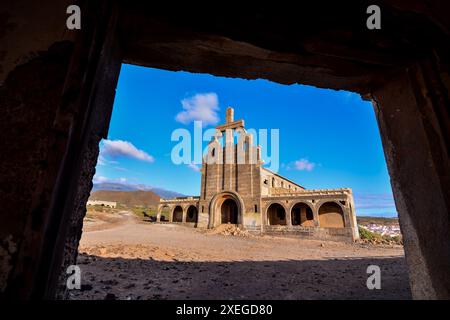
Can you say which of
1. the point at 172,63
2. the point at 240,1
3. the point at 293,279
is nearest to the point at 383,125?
the point at 240,1

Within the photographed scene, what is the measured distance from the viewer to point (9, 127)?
1094 mm

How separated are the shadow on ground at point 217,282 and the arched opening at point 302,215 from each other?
50.2ft

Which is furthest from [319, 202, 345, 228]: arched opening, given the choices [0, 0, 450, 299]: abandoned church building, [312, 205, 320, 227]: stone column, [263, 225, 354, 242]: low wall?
[0, 0, 450, 299]: abandoned church building

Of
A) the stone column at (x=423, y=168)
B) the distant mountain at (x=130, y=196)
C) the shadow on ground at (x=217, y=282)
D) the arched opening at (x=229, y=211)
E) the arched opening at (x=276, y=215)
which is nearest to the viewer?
the stone column at (x=423, y=168)

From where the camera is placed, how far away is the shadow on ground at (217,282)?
3926 mm

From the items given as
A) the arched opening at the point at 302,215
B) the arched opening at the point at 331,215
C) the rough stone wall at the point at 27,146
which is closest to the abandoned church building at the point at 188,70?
the rough stone wall at the point at 27,146

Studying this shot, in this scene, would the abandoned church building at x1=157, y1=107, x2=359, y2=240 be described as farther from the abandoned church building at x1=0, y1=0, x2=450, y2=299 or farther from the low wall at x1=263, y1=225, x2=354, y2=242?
the abandoned church building at x1=0, y1=0, x2=450, y2=299

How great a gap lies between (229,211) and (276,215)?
5.06 metres

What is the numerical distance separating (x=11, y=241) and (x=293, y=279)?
5.76 m

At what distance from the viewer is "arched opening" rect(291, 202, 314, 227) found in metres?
21.2

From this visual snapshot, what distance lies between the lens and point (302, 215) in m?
21.6

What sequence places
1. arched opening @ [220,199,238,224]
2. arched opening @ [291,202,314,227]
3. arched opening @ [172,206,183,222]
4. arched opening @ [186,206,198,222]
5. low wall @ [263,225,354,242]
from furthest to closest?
1. arched opening @ [172,206,183,222]
2. arched opening @ [186,206,198,222]
3. arched opening @ [220,199,238,224]
4. arched opening @ [291,202,314,227]
5. low wall @ [263,225,354,242]

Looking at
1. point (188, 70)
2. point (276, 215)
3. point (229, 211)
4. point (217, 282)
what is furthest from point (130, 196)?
point (188, 70)

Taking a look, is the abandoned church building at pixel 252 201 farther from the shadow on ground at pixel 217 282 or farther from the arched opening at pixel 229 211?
the shadow on ground at pixel 217 282
